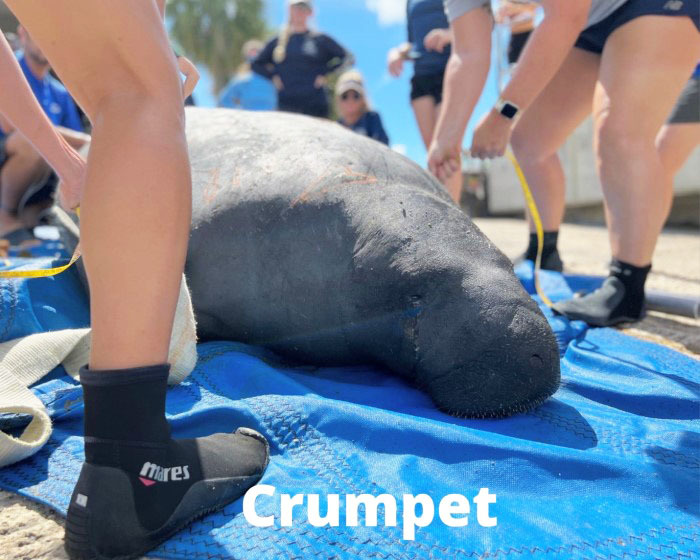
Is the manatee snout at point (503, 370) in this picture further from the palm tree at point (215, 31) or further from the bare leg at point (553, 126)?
the palm tree at point (215, 31)

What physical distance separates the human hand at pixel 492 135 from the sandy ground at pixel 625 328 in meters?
1.02

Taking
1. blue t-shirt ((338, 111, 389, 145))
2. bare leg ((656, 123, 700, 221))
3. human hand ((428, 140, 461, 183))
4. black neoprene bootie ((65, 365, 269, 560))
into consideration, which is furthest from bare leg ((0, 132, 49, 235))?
bare leg ((656, 123, 700, 221))

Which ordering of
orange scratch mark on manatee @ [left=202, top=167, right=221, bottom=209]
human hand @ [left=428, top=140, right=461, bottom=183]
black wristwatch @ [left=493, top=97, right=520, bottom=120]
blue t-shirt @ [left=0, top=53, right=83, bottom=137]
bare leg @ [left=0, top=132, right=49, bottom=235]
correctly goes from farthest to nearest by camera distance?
blue t-shirt @ [left=0, top=53, right=83, bottom=137] → bare leg @ [left=0, top=132, right=49, bottom=235] → human hand @ [left=428, top=140, right=461, bottom=183] → black wristwatch @ [left=493, top=97, right=520, bottom=120] → orange scratch mark on manatee @ [left=202, top=167, right=221, bottom=209]

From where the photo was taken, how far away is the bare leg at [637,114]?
2.42 meters

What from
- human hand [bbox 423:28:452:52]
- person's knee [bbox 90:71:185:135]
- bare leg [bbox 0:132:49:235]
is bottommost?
bare leg [bbox 0:132:49:235]

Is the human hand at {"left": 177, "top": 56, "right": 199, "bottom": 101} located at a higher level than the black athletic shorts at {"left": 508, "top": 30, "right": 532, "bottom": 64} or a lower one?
lower

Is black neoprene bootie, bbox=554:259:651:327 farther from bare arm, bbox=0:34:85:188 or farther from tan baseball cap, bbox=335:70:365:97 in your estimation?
tan baseball cap, bbox=335:70:365:97

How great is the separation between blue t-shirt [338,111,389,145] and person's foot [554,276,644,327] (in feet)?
12.0

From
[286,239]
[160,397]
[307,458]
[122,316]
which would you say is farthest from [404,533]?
[286,239]

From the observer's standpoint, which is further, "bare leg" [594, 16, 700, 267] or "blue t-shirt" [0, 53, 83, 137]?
"blue t-shirt" [0, 53, 83, 137]

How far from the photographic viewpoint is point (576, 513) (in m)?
1.22

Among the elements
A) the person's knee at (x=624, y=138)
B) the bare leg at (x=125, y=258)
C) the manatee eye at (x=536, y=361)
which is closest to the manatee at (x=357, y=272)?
the manatee eye at (x=536, y=361)

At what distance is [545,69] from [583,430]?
1403 mm

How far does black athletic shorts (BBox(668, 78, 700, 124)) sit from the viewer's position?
297 centimetres
